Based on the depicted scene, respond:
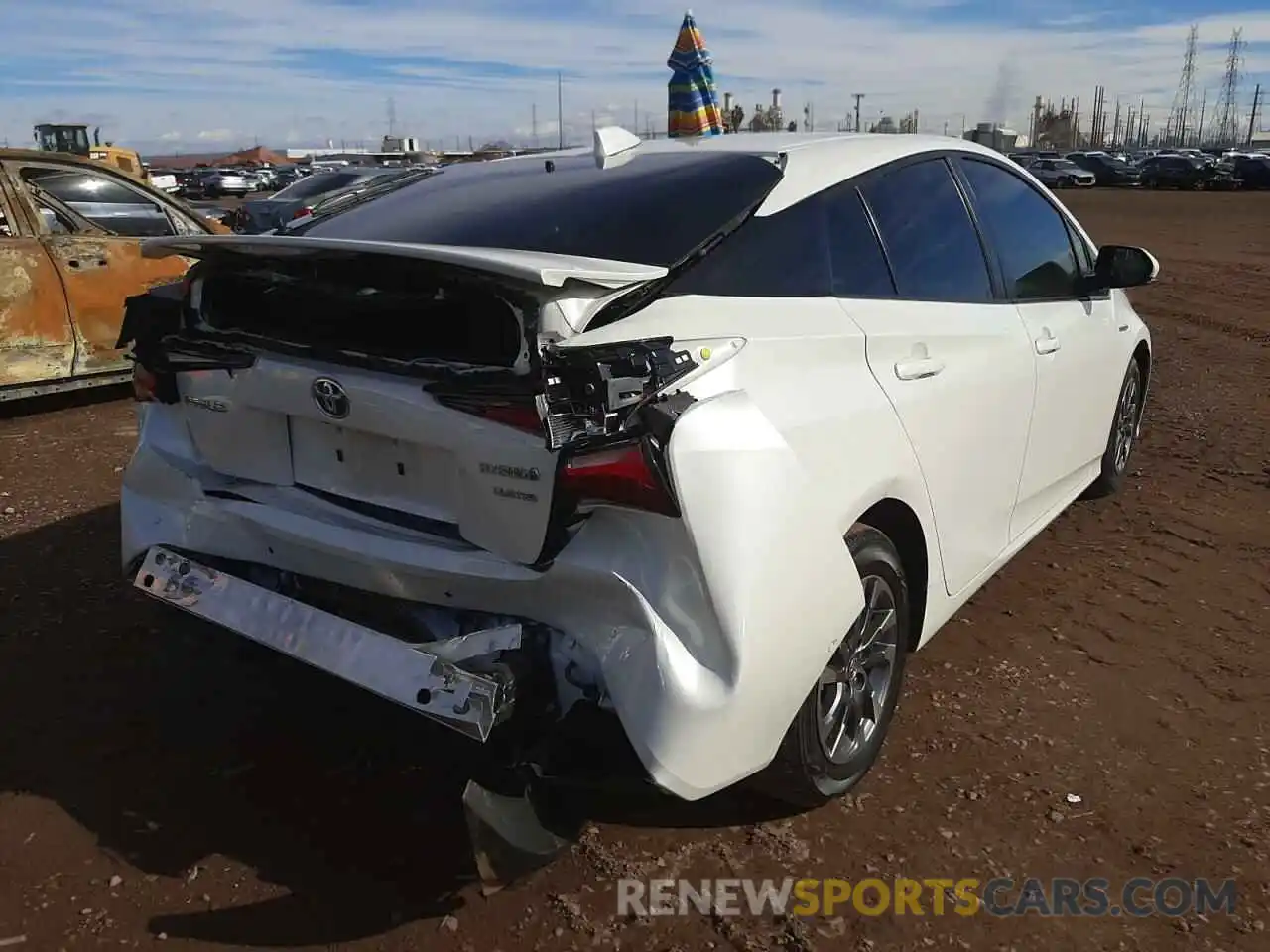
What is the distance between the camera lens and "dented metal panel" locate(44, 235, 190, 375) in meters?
7.13

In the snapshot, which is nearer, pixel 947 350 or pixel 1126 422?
pixel 947 350

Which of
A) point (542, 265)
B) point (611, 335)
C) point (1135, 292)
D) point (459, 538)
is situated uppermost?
point (542, 265)

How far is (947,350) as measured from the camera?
313 centimetres

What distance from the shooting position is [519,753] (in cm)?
232

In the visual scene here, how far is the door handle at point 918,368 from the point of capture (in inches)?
114

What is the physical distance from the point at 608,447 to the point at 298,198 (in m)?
16.3

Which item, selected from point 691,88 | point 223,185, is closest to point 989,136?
point 223,185

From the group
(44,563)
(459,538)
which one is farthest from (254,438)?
(44,563)

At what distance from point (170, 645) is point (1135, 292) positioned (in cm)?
1184

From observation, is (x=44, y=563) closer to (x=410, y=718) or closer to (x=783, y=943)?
(x=410, y=718)

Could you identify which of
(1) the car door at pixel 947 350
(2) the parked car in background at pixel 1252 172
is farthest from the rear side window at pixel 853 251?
(2) the parked car in background at pixel 1252 172

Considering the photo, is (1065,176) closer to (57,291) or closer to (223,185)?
(223,185)

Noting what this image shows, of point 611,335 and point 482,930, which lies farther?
point 482,930

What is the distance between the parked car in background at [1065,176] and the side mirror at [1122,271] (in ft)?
147
